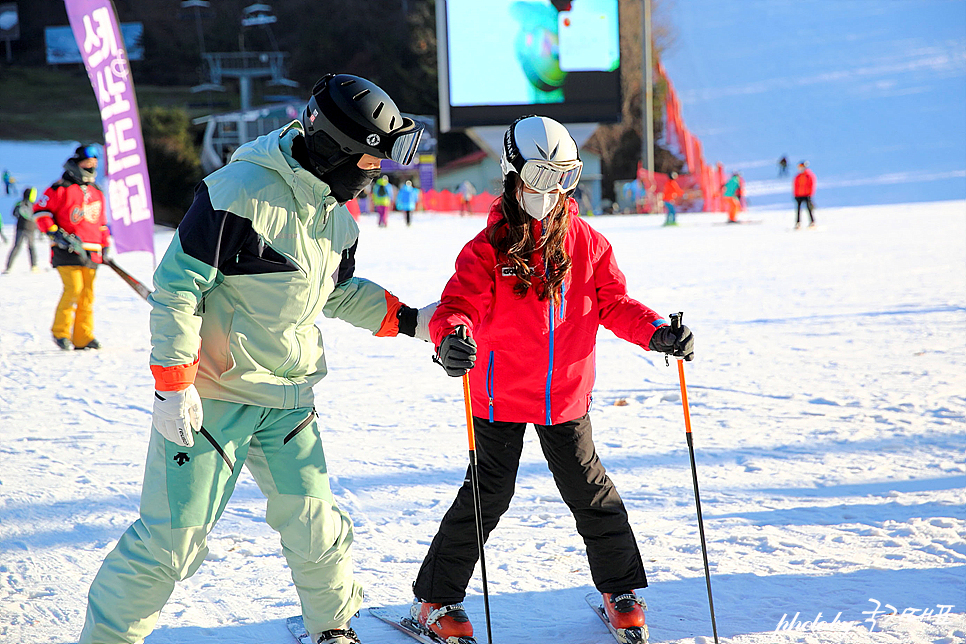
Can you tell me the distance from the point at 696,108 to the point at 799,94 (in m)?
4.91

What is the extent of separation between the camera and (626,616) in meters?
2.37

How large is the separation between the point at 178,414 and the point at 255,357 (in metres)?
0.23

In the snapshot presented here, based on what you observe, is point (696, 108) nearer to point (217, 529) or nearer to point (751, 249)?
point (751, 249)

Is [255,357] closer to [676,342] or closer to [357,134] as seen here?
[357,134]

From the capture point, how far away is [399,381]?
5.60 m

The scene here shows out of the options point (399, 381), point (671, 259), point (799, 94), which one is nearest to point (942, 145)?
point (799, 94)

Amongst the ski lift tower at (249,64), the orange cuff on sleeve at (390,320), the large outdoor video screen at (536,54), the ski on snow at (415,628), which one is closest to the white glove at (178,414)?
the orange cuff on sleeve at (390,320)

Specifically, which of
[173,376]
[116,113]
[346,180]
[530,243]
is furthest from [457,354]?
[116,113]

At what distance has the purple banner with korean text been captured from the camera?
7.71m

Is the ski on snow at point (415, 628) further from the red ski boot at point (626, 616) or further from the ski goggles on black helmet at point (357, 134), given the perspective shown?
the ski goggles on black helmet at point (357, 134)

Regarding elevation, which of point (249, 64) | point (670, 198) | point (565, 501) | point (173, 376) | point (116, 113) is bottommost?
point (565, 501)

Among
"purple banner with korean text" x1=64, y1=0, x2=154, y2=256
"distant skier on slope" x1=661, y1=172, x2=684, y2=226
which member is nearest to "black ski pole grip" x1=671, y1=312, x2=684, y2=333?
"purple banner with korean text" x1=64, y1=0, x2=154, y2=256

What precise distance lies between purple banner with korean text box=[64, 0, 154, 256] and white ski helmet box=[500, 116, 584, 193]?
620cm

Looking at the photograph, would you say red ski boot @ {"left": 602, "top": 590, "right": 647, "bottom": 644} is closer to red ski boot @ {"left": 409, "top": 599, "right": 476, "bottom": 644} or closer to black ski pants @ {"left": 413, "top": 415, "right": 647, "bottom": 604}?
black ski pants @ {"left": 413, "top": 415, "right": 647, "bottom": 604}
